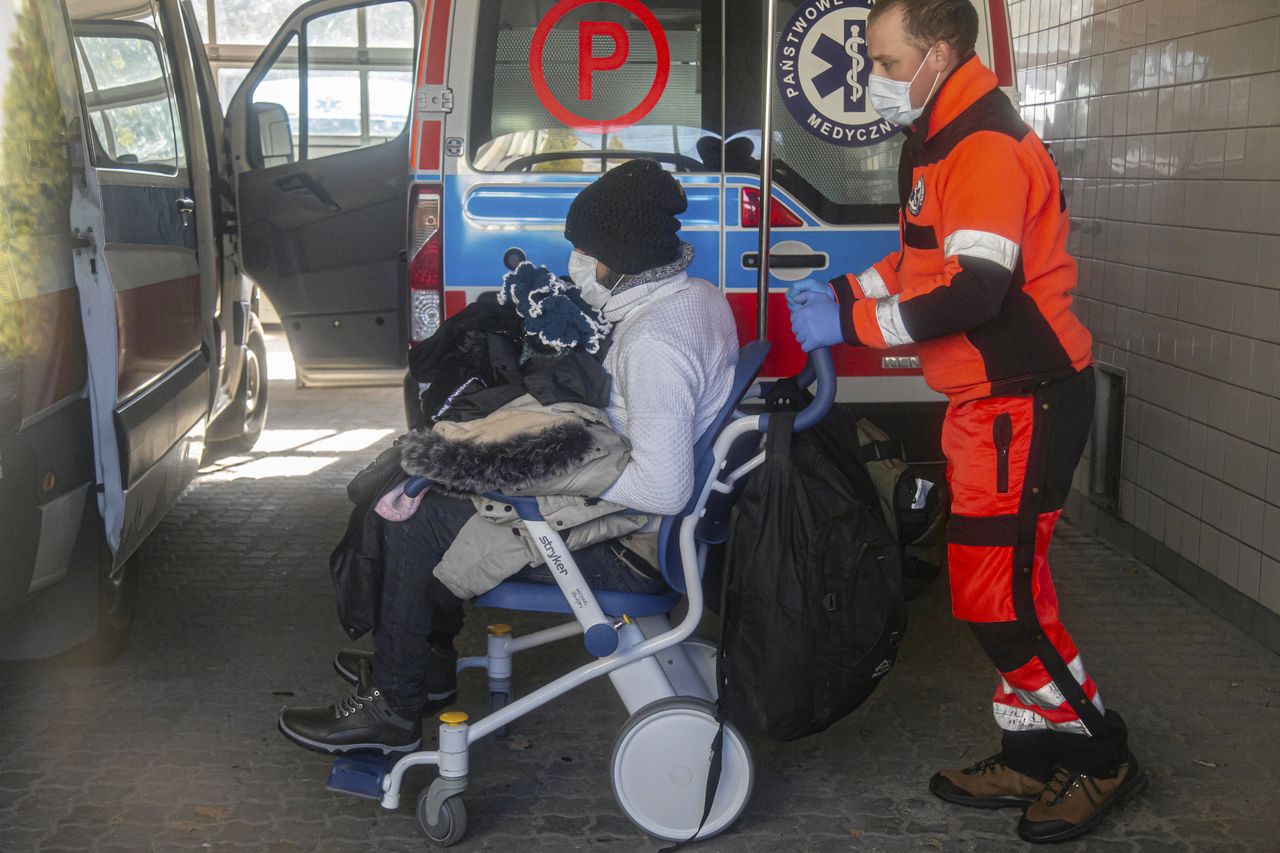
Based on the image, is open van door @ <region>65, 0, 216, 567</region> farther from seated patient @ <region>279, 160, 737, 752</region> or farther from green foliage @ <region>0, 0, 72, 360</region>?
seated patient @ <region>279, 160, 737, 752</region>

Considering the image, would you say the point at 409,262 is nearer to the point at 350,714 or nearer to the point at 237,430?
the point at 350,714

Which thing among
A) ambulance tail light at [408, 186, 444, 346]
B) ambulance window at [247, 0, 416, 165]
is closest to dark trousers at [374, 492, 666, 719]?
ambulance tail light at [408, 186, 444, 346]

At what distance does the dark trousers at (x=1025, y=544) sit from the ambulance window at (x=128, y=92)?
2494 mm

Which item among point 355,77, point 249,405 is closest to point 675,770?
point 249,405

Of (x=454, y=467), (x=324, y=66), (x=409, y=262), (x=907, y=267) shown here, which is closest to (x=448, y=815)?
(x=454, y=467)

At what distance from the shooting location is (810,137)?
4719 mm

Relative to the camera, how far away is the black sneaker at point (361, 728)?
11.1 ft

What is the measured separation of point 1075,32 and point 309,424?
15.4 feet

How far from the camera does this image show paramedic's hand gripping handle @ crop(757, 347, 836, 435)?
303 centimetres

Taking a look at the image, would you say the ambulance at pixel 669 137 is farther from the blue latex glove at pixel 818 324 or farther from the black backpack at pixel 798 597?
the black backpack at pixel 798 597

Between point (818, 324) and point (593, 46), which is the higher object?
point (593, 46)

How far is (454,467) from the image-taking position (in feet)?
9.87

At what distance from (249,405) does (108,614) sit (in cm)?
336

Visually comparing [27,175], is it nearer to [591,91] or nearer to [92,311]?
[92,311]
